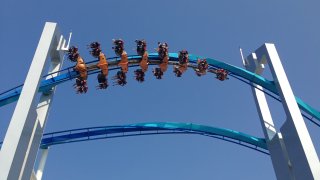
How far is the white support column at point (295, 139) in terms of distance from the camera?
25.2 feet

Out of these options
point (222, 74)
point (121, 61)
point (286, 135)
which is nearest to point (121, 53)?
point (121, 61)

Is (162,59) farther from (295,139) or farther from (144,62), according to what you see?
(295,139)

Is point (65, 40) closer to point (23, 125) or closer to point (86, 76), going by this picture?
point (86, 76)

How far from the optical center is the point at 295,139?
8.26 m

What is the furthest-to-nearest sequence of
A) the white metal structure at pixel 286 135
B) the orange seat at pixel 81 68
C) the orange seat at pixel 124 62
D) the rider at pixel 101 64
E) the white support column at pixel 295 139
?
1. the orange seat at pixel 124 62
2. the rider at pixel 101 64
3. the orange seat at pixel 81 68
4. the white metal structure at pixel 286 135
5. the white support column at pixel 295 139

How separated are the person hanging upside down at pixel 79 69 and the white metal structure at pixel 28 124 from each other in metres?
0.76

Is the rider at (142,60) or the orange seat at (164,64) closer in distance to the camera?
the rider at (142,60)

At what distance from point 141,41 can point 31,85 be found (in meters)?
3.86

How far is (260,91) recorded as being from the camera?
11492 millimetres

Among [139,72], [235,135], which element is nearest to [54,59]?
[139,72]

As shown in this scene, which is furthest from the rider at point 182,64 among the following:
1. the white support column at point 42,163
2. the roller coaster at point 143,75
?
the white support column at point 42,163

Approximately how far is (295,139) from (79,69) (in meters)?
5.52

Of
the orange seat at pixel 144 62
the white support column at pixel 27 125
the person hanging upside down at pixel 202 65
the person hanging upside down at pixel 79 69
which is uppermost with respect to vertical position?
the person hanging upside down at pixel 202 65

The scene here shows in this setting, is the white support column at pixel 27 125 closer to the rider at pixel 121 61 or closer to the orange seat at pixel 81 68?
the orange seat at pixel 81 68
